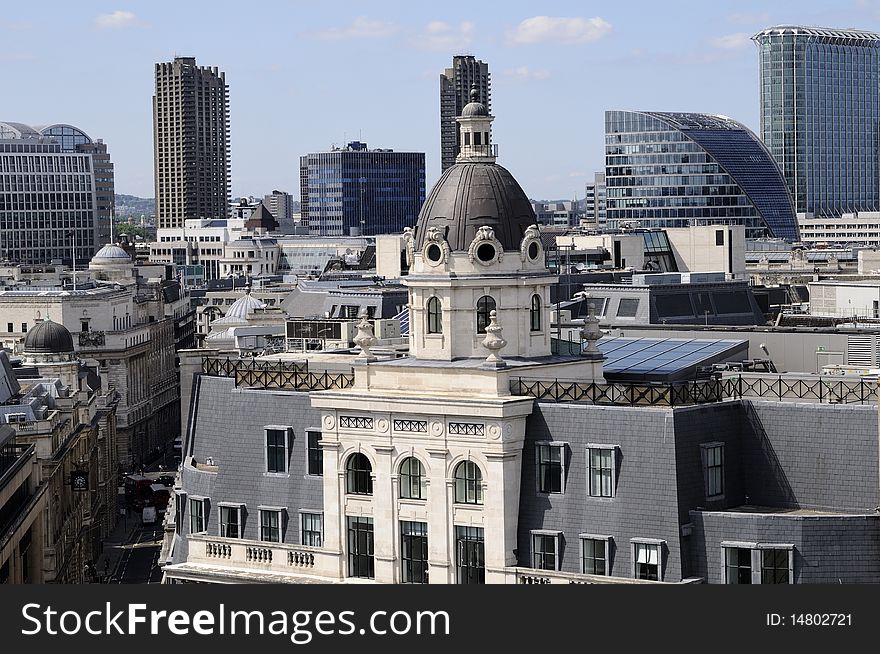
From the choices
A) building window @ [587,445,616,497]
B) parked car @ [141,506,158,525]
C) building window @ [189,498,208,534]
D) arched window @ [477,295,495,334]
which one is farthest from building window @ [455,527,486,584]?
parked car @ [141,506,158,525]

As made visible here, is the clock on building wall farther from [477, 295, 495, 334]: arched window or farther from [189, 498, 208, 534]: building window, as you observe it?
[477, 295, 495, 334]: arched window

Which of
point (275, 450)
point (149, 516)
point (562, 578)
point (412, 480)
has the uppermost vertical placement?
point (275, 450)

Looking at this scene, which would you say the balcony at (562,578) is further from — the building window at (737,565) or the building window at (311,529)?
the building window at (311,529)

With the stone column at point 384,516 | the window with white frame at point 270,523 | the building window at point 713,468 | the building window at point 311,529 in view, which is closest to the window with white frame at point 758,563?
the building window at point 713,468

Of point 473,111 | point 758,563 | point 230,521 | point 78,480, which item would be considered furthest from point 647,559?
point 78,480

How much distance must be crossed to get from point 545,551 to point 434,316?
10.2m

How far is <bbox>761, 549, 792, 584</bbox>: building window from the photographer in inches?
2906

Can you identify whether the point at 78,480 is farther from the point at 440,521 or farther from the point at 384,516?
the point at 440,521

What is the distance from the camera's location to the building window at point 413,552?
265ft

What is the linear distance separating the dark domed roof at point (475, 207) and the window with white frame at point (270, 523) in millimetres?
10758

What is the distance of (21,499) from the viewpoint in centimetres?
13212

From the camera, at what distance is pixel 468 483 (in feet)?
261

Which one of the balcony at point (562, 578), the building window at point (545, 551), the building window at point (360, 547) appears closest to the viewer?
the balcony at point (562, 578)

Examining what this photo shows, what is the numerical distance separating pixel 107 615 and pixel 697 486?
2285 cm
